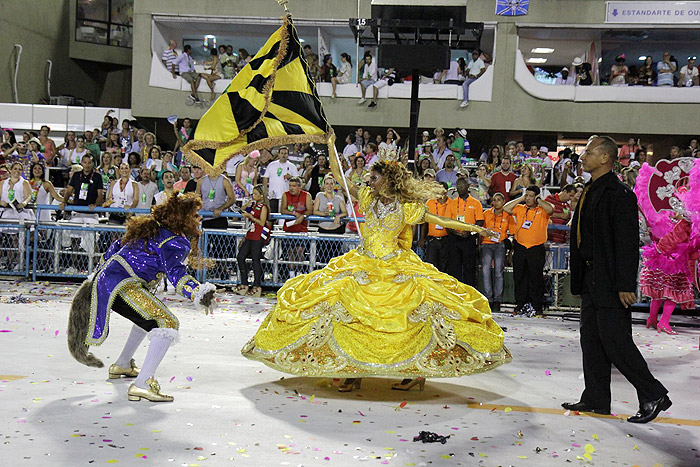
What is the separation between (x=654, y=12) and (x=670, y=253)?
40.6 ft

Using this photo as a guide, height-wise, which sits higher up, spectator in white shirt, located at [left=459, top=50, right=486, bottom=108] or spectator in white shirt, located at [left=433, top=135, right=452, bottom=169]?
spectator in white shirt, located at [left=459, top=50, right=486, bottom=108]

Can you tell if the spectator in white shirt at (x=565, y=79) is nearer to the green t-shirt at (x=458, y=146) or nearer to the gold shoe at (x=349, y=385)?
the green t-shirt at (x=458, y=146)

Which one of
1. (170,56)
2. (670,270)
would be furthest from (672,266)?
(170,56)

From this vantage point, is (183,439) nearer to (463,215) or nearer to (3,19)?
(463,215)

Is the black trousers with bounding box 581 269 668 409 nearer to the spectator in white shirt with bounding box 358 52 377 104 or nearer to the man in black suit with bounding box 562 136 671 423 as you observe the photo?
the man in black suit with bounding box 562 136 671 423

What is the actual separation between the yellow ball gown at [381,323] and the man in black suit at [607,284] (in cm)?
64

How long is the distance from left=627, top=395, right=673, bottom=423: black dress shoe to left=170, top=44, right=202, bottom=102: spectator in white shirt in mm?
17060

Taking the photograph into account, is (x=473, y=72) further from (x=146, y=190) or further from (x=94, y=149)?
(x=146, y=190)

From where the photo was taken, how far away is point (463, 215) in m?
10.7

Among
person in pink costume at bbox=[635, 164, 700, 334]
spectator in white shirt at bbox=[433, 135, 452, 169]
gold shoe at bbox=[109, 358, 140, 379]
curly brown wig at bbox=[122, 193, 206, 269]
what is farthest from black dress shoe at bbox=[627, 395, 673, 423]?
spectator in white shirt at bbox=[433, 135, 452, 169]

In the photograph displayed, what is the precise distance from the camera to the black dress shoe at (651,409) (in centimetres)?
521

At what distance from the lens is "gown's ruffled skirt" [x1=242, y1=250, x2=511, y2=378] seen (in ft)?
17.9

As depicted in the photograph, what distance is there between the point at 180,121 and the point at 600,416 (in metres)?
17.4

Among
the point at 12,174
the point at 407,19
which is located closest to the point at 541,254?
the point at 407,19
